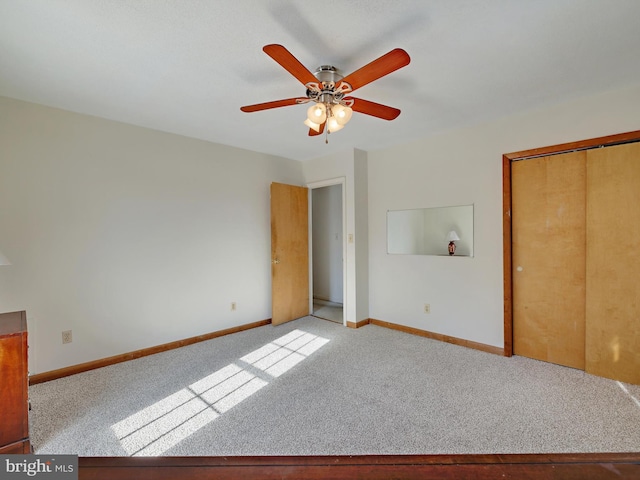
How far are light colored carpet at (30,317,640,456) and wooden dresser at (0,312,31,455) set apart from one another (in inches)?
14.0

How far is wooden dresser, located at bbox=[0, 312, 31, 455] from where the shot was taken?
145 centimetres

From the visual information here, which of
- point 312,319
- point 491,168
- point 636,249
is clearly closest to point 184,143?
point 312,319

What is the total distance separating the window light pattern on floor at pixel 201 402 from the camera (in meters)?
1.83

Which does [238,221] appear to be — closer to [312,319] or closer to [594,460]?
[312,319]

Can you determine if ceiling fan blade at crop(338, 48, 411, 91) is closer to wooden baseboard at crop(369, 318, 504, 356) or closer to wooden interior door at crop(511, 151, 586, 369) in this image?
wooden interior door at crop(511, 151, 586, 369)

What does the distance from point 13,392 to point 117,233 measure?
1.76m

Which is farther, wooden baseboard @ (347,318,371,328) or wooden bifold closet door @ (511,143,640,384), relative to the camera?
wooden baseboard @ (347,318,371,328)

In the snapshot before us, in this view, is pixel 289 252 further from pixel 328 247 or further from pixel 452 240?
pixel 452 240

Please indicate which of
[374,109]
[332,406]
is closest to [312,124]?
[374,109]

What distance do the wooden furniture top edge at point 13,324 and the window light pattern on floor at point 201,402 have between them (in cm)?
89

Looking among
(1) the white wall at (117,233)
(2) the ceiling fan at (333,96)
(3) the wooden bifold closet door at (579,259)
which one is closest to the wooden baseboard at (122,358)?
(1) the white wall at (117,233)

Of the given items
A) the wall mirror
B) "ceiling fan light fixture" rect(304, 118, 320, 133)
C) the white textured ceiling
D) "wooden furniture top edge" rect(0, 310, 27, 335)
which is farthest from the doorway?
"wooden furniture top edge" rect(0, 310, 27, 335)

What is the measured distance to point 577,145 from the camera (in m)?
2.61

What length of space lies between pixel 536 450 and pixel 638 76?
2760mm
